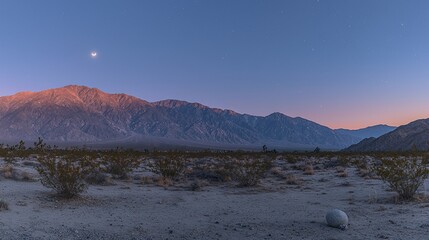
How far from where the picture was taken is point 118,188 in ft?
52.1

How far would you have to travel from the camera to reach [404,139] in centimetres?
11344

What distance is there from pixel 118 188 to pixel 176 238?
834 cm

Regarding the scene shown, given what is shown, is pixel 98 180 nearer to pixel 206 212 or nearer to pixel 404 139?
pixel 206 212

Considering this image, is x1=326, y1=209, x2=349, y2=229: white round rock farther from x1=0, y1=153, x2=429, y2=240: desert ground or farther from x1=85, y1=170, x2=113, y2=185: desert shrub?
x1=85, y1=170, x2=113, y2=185: desert shrub

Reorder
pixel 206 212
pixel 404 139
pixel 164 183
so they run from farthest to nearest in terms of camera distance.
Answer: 1. pixel 404 139
2. pixel 164 183
3. pixel 206 212

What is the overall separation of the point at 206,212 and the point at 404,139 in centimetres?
11966

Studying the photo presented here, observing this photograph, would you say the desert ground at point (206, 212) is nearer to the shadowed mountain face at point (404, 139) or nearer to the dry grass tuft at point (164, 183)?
the dry grass tuft at point (164, 183)

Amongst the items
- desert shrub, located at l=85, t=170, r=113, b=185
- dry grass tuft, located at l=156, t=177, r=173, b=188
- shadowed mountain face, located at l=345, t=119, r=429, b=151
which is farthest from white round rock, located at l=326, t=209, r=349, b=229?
shadowed mountain face, located at l=345, t=119, r=429, b=151

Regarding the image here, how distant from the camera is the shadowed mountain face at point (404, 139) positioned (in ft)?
340

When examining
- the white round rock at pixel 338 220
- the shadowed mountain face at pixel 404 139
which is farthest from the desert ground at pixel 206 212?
the shadowed mountain face at pixel 404 139

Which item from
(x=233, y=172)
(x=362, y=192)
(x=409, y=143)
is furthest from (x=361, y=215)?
(x=409, y=143)

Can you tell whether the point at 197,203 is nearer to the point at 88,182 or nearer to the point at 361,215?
the point at 361,215

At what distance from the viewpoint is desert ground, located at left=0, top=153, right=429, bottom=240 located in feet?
28.0

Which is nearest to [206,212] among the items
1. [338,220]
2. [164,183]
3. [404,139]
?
[338,220]
